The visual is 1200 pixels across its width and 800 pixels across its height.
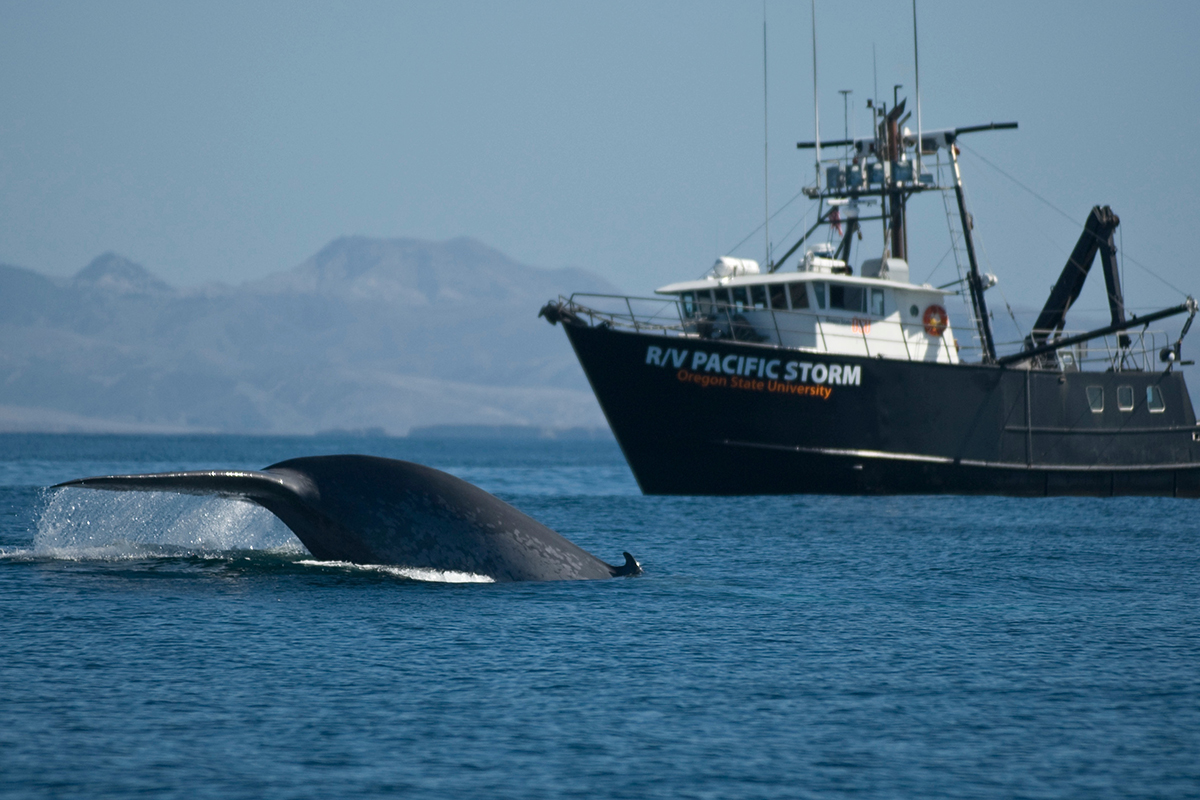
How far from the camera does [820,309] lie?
3875 cm

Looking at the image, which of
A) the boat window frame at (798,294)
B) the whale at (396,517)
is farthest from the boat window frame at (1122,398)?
the whale at (396,517)

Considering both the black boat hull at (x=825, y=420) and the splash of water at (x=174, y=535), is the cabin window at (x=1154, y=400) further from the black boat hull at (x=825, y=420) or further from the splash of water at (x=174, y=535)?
the splash of water at (x=174, y=535)

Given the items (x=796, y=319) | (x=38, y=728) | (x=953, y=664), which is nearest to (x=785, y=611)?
(x=953, y=664)

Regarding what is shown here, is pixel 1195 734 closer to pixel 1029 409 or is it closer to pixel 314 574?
pixel 314 574

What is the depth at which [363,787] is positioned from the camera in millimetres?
8211

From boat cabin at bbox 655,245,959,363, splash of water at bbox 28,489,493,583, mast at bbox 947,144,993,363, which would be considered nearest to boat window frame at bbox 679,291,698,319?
boat cabin at bbox 655,245,959,363

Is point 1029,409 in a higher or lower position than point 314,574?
higher

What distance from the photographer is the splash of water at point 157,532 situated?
1900 centimetres

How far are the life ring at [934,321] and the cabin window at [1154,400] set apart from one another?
23.9 feet

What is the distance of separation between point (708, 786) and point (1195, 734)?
3869 mm

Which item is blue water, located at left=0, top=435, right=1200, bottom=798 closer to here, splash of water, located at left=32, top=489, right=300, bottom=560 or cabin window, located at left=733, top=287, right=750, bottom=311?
splash of water, located at left=32, top=489, right=300, bottom=560

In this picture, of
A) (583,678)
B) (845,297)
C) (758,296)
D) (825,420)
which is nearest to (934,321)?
(845,297)

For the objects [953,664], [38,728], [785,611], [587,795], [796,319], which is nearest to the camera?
[587,795]

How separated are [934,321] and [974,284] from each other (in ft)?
15.4
